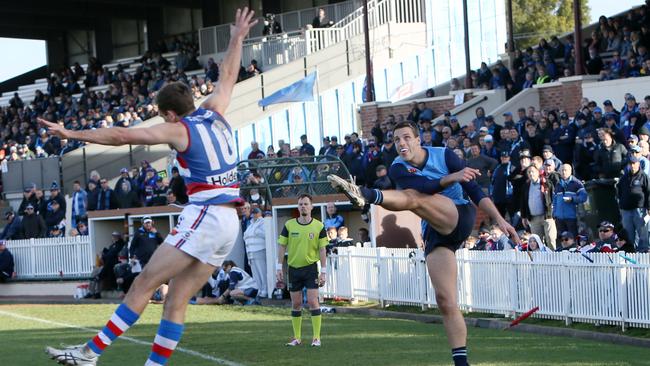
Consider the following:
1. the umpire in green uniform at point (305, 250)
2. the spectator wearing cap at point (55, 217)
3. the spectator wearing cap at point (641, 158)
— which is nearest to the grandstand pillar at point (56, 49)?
the spectator wearing cap at point (55, 217)

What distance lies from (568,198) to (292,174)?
7.35 meters

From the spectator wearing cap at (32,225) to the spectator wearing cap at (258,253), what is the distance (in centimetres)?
977

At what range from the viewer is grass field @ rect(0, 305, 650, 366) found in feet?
43.5

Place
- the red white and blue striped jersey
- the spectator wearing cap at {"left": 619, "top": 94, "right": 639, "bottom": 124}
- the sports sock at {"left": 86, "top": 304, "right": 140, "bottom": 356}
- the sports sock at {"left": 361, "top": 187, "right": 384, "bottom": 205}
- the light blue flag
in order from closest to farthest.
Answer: the sports sock at {"left": 86, "top": 304, "right": 140, "bottom": 356}, the red white and blue striped jersey, the sports sock at {"left": 361, "top": 187, "right": 384, "bottom": 205}, the spectator wearing cap at {"left": 619, "top": 94, "right": 639, "bottom": 124}, the light blue flag

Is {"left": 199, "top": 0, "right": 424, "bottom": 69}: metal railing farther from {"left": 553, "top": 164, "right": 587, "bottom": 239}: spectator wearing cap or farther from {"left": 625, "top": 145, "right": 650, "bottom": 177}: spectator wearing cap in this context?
{"left": 625, "top": 145, "right": 650, "bottom": 177}: spectator wearing cap

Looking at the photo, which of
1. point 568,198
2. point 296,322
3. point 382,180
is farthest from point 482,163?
point 296,322

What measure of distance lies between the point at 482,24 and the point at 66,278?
29.1m

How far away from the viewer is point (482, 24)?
54.0 m

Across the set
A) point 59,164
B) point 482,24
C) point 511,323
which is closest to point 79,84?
point 59,164

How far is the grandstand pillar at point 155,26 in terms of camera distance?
55406 mm

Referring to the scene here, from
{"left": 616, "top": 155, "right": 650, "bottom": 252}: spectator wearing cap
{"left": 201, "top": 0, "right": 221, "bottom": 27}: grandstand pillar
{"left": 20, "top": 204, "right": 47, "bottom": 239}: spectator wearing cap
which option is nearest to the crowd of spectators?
{"left": 616, "top": 155, "right": 650, "bottom": 252}: spectator wearing cap

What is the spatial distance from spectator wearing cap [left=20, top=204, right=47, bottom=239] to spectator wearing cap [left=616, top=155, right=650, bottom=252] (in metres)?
18.2

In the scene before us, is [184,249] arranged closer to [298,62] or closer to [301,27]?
[298,62]

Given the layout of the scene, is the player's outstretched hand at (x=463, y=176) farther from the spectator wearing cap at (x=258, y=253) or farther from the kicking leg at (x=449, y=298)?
the spectator wearing cap at (x=258, y=253)
